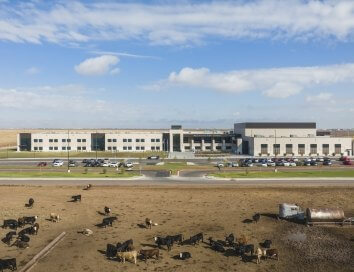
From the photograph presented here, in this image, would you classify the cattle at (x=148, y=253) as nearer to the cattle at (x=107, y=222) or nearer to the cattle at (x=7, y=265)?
the cattle at (x=7, y=265)

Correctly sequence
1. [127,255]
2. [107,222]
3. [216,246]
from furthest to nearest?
[107,222] → [216,246] → [127,255]

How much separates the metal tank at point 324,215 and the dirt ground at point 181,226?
106cm

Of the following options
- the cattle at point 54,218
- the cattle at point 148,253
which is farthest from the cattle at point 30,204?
the cattle at point 148,253

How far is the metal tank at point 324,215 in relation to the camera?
42.0 meters

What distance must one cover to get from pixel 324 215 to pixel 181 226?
15.4 metres

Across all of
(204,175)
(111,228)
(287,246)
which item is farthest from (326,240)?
(204,175)

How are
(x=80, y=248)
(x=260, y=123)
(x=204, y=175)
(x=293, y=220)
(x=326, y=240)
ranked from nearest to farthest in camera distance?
(x=80, y=248), (x=326, y=240), (x=293, y=220), (x=204, y=175), (x=260, y=123)

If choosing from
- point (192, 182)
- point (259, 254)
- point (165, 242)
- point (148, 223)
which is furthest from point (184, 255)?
point (192, 182)

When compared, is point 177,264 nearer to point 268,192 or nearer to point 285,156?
point 268,192

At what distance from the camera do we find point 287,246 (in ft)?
116

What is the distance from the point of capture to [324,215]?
138 ft

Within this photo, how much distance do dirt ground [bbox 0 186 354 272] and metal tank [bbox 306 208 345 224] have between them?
41.6 inches

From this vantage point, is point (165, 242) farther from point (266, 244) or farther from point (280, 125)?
point (280, 125)

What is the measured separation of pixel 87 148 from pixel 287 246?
131m
